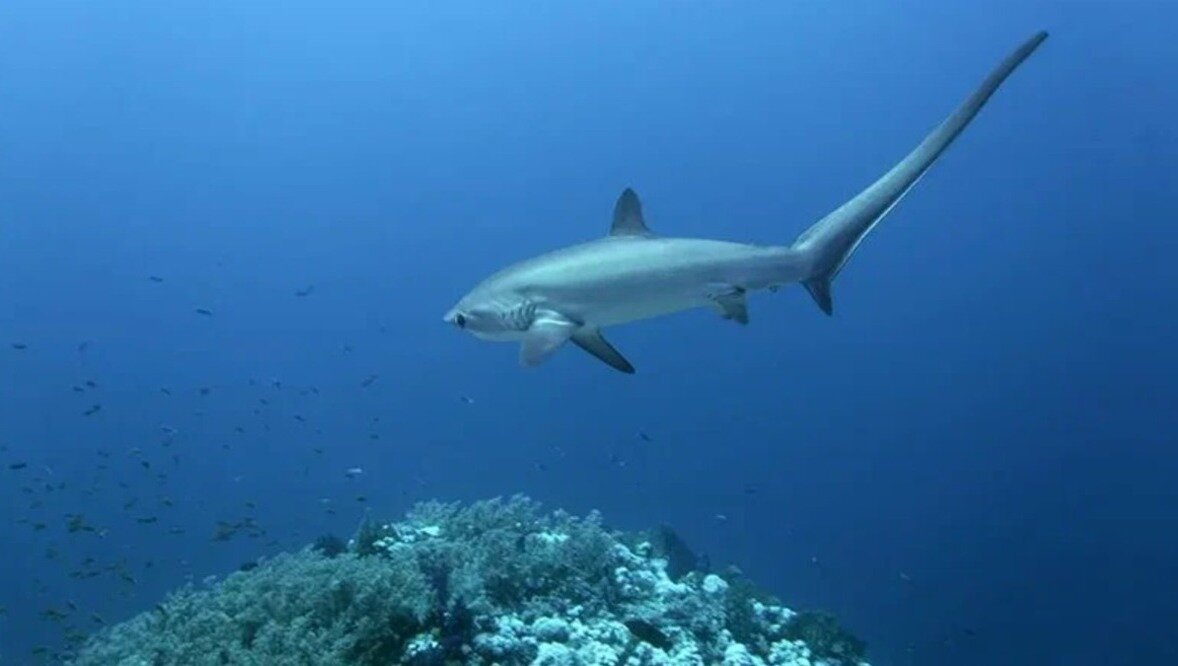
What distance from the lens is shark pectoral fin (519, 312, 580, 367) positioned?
636cm

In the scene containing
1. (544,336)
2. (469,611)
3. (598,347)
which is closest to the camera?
(544,336)

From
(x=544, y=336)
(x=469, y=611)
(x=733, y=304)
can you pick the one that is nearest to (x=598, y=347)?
(x=544, y=336)

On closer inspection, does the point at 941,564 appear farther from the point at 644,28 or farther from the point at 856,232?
the point at 856,232

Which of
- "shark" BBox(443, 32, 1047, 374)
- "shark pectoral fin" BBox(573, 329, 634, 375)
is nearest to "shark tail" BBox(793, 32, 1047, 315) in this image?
"shark" BBox(443, 32, 1047, 374)

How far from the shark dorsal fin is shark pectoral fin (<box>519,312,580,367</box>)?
2.70 ft

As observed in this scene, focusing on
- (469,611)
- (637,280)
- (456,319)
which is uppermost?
(637,280)

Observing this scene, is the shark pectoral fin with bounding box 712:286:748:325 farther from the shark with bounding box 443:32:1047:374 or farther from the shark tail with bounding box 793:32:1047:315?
the shark tail with bounding box 793:32:1047:315

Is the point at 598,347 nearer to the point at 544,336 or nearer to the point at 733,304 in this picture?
the point at 544,336

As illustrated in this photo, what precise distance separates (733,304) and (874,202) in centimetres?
107

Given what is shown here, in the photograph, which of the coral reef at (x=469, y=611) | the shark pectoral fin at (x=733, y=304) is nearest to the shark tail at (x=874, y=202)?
the shark pectoral fin at (x=733, y=304)

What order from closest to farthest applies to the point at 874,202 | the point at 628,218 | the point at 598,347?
1. the point at 874,202
2. the point at 598,347
3. the point at 628,218

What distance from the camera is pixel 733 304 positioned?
6699 millimetres

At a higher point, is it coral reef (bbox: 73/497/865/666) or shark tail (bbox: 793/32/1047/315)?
shark tail (bbox: 793/32/1047/315)

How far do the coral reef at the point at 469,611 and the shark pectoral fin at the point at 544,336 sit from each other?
2.16 metres
